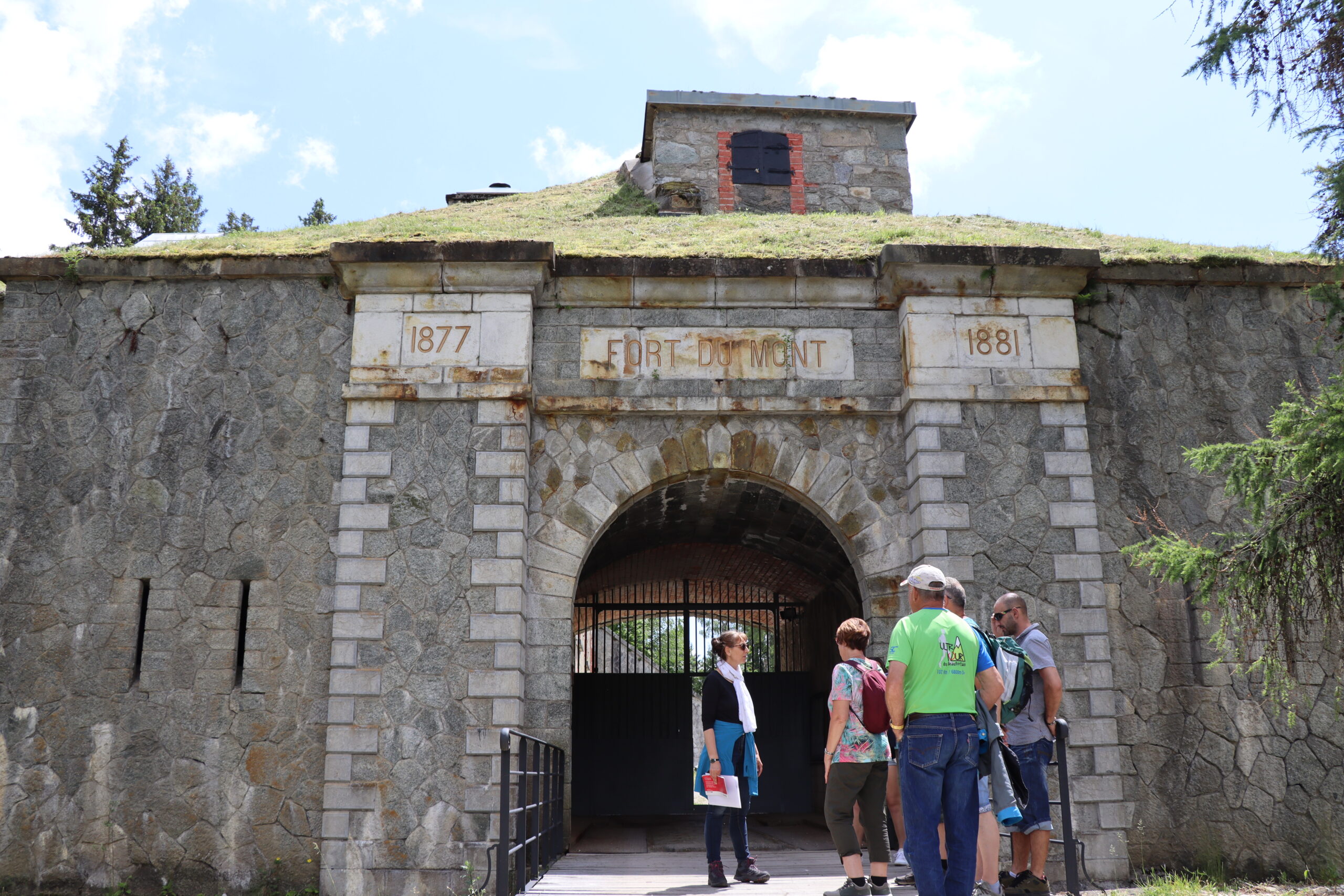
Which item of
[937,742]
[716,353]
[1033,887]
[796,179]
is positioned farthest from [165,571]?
[796,179]

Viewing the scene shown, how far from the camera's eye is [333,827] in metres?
6.73

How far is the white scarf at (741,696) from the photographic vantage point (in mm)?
5898

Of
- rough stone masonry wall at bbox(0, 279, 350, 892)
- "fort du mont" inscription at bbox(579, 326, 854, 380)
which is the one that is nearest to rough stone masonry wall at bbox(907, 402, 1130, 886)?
"fort du mont" inscription at bbox(579, 326, 854, 380)

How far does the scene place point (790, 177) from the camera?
14.0 metres

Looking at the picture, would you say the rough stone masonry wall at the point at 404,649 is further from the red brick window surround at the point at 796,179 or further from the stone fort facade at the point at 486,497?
the red brick window surround at the point at 796,179

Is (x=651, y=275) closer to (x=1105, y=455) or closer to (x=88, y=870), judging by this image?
(x=1105, y=455)

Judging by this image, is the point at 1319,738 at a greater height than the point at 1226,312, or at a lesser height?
lesser

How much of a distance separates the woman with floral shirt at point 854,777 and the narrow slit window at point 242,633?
439cm

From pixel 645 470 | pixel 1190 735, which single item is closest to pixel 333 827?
pixel 645 470

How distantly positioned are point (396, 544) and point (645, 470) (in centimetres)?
190

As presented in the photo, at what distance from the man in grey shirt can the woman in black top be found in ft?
4.66

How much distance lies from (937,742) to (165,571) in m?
5.74

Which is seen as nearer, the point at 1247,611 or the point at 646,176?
the point at 1247,611

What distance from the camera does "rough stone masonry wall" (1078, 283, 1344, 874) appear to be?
23.3 feet
